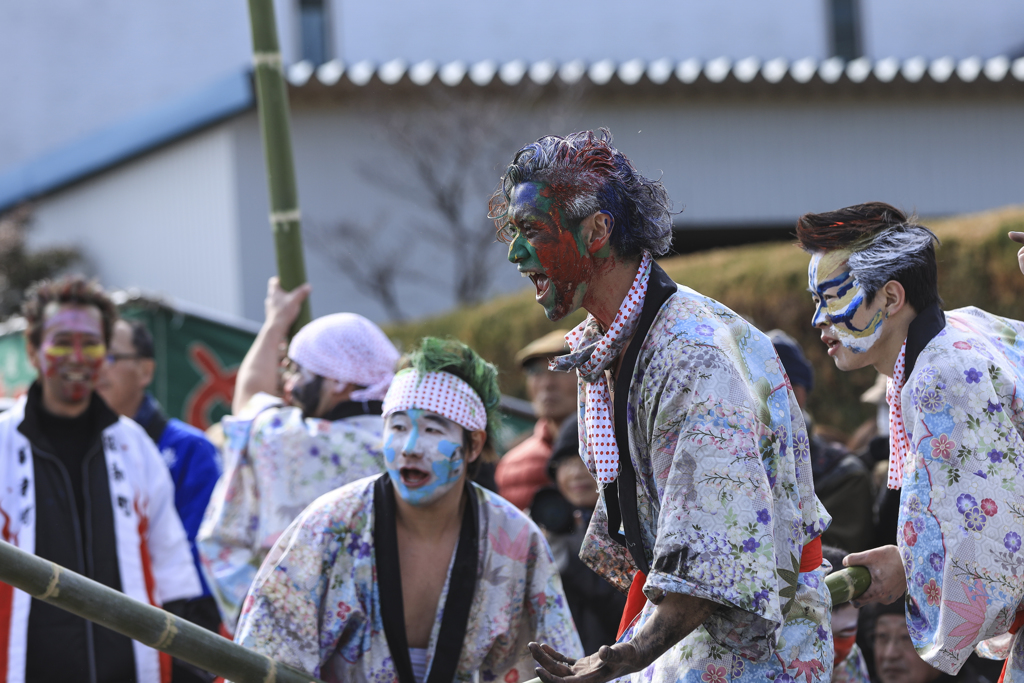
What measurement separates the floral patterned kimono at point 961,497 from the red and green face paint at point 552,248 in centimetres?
81

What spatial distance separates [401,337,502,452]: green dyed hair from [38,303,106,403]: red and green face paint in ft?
4.76

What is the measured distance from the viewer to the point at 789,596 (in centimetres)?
214

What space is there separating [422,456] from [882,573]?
1.17 metres

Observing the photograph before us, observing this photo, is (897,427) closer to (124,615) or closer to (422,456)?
(422,456)

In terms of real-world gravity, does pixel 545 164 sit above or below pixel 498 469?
above

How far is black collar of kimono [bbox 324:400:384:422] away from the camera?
12.8ft

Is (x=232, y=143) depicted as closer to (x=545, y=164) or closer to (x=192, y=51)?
(x=192, y=51)

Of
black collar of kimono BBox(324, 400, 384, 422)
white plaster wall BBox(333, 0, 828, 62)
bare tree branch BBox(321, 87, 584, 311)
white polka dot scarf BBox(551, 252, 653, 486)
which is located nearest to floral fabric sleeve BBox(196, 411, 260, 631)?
black collar of kimono BBox(324, 400, 384, 422)

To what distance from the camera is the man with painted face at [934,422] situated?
239cm

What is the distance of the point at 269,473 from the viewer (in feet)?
12.5

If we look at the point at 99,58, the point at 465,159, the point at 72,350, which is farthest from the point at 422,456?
the point at 99,58

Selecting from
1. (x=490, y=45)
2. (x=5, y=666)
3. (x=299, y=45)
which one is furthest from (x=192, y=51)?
(x=5, y=666)

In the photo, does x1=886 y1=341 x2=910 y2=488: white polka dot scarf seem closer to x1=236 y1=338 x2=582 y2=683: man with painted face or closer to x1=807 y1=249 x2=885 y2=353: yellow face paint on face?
x1=807 y1=249 x2=885 y2=353: yellow face paint on face

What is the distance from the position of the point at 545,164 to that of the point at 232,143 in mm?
10112
